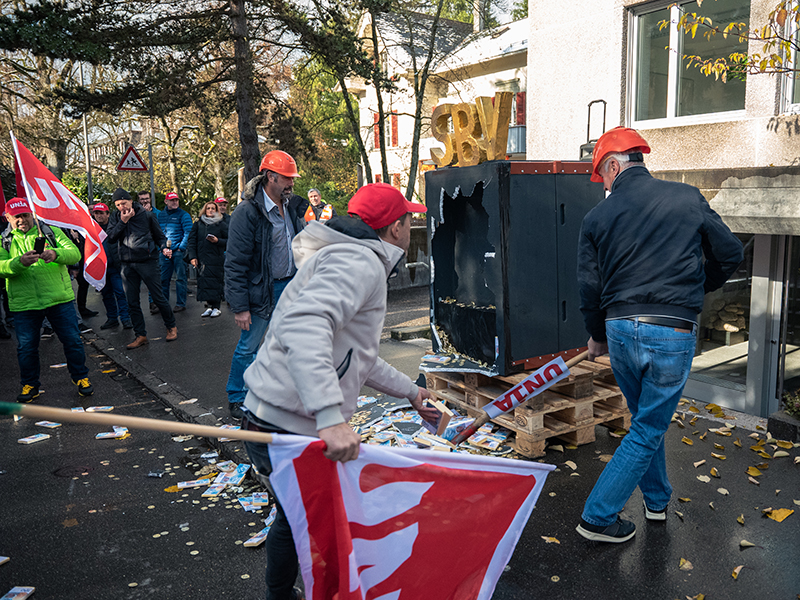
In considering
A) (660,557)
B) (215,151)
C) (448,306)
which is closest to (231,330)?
(448,306)

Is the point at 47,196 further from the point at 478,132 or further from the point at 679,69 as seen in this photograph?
the point at 679,69

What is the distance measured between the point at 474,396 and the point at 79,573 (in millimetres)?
2984

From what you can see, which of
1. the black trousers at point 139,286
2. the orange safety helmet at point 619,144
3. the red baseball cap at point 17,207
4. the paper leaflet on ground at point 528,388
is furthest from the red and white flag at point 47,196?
the orange safety helmet at point 619,144

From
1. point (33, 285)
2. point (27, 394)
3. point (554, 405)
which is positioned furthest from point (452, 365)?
point (27, 394)

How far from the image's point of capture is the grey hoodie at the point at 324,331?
222 cm

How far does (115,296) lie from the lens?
1077 centimetres

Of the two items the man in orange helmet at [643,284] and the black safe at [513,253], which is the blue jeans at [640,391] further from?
the black safe at [513,253]

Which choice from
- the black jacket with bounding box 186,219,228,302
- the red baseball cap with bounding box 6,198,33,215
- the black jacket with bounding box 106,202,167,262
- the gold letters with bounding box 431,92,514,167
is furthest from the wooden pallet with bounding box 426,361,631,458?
the black jacket with bounding box 186,219,228,302

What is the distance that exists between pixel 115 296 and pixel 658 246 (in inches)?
380

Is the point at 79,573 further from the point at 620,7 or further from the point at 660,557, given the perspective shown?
the point at 620,7

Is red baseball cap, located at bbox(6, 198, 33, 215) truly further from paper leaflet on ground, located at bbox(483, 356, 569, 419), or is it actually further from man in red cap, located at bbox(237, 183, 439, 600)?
paper leaflet on ground, located at bbox(483, 356, 569, 419)

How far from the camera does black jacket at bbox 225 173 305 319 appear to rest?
5.46 meters

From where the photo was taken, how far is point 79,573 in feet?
11.5

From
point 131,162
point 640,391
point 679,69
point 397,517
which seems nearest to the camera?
point 397,517
